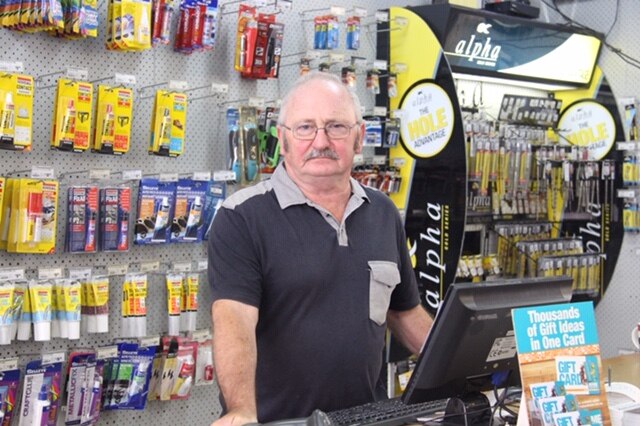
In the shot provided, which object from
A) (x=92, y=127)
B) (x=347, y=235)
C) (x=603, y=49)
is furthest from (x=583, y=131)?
(x=347, y=235)

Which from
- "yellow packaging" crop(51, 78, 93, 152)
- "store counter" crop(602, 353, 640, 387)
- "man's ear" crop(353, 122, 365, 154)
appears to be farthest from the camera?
"yellow packaging" crop(51, 78, 93, 152)

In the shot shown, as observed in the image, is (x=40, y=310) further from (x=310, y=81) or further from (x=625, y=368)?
(x=625, y=368)

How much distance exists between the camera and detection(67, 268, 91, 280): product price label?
3.99 m

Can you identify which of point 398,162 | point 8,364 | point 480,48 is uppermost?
point 480,48

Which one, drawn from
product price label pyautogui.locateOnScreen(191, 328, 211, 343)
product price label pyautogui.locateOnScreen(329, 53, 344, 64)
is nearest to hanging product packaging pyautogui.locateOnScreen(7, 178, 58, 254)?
product price label pyautogui.locateOnScreen(191, 328, 211, 343)

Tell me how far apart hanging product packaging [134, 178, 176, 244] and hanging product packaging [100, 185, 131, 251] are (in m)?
0.10

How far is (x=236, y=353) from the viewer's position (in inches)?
91.5

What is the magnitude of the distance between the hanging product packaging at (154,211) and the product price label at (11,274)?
58 centimetres

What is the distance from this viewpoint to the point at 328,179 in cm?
261

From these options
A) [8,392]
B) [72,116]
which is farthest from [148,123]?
[8,392]

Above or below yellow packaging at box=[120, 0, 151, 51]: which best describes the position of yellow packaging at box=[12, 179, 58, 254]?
below

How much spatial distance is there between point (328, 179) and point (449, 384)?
0.84 metres

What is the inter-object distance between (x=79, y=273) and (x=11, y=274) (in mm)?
337

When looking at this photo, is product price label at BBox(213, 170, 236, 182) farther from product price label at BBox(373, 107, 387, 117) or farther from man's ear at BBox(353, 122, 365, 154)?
man's ear at BBox(353, 122, 365, 154)
